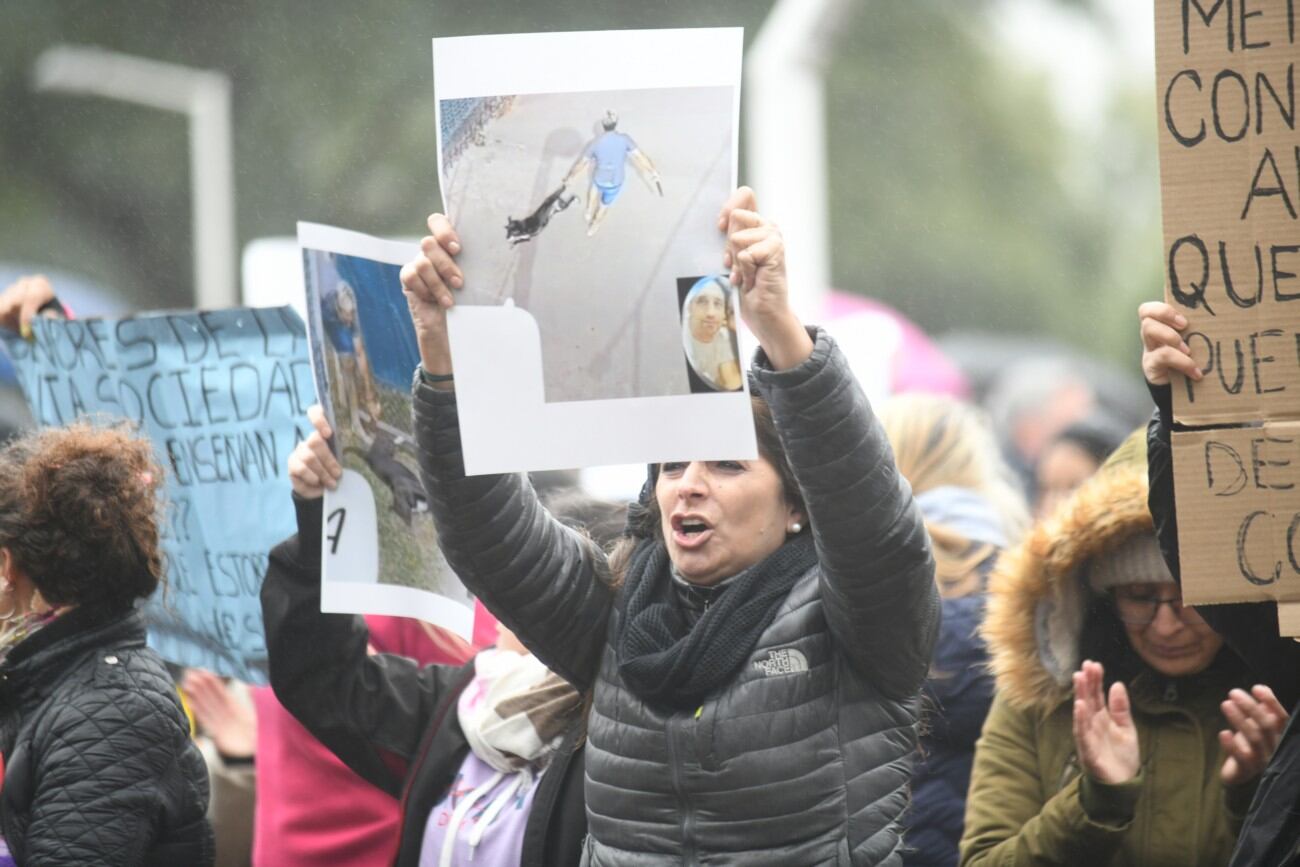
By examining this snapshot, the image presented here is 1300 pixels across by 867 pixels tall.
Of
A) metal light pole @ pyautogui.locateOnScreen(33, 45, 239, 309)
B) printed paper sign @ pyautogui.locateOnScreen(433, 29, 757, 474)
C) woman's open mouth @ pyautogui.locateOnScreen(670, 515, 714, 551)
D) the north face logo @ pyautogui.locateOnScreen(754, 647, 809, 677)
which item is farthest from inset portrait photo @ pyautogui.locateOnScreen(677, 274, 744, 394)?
metal light pole @ pyautogui.locateOnScreen(33, 45, 239, 309)

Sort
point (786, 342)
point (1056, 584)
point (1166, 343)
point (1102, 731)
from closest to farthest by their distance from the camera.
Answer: point (1166, 343) < point (786, 342) < point (1102, 731) < point (1056, 584)

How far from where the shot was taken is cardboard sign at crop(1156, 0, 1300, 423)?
2459mm

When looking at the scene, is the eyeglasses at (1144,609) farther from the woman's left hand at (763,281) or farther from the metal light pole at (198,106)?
the metal light pole at (198,106)

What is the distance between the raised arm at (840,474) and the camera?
256 cm

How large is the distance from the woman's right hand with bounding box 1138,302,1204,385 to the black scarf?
0.65 m

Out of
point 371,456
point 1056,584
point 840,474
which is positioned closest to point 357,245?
point 371,456

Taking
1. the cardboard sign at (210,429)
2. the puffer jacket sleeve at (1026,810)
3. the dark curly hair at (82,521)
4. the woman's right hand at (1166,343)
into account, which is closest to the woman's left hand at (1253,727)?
the puffer jacket sleeve at (1026,810)

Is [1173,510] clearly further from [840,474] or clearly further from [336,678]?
[336,678]

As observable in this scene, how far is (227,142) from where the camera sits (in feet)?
29.9

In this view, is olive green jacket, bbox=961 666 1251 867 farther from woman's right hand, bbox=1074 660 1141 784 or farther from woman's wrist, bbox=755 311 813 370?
woman's wrist, bbox=755 311 813 370

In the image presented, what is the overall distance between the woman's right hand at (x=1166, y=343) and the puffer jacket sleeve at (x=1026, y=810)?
992 mm

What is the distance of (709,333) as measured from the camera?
2.62 m

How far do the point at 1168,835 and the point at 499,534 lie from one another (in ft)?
4.30

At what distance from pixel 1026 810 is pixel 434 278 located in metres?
1.55
